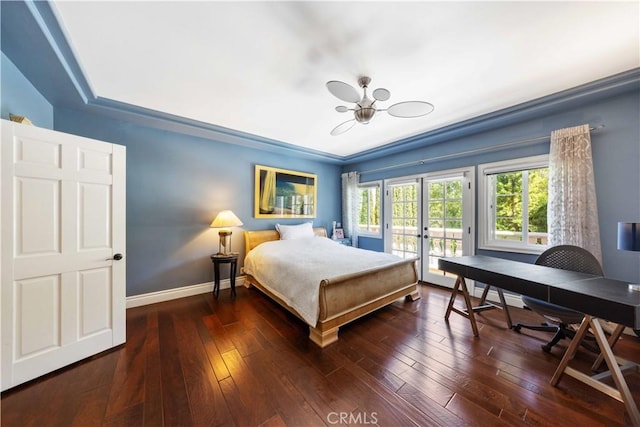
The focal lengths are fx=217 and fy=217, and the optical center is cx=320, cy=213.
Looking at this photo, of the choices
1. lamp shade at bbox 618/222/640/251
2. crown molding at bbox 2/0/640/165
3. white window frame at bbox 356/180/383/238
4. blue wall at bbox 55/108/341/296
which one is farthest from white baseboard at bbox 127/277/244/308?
lamp shade at bbox 618/222/640/251

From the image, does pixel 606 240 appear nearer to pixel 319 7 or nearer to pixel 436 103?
pixel 436 103

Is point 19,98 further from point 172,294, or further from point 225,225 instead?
point 172,294

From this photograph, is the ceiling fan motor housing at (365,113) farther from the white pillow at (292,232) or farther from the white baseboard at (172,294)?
the white baseboard at (172,294)

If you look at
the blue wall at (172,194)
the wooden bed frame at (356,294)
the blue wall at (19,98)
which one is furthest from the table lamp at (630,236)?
the blue wall at (19,98)

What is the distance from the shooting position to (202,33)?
1.65 m

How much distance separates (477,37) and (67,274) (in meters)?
3.82

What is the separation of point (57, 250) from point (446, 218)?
4.78m

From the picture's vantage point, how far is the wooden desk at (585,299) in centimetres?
130

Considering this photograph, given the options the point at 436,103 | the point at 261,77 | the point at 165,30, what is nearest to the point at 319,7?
the point at 261,77

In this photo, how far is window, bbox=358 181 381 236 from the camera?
4.93m

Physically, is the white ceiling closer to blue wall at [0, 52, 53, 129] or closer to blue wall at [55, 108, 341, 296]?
blue wall at [0, 52, 53, 129]

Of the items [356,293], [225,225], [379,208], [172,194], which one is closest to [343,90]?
[356,293]

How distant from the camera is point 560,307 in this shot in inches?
77.2

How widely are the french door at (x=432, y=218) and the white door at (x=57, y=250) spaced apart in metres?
4.26
